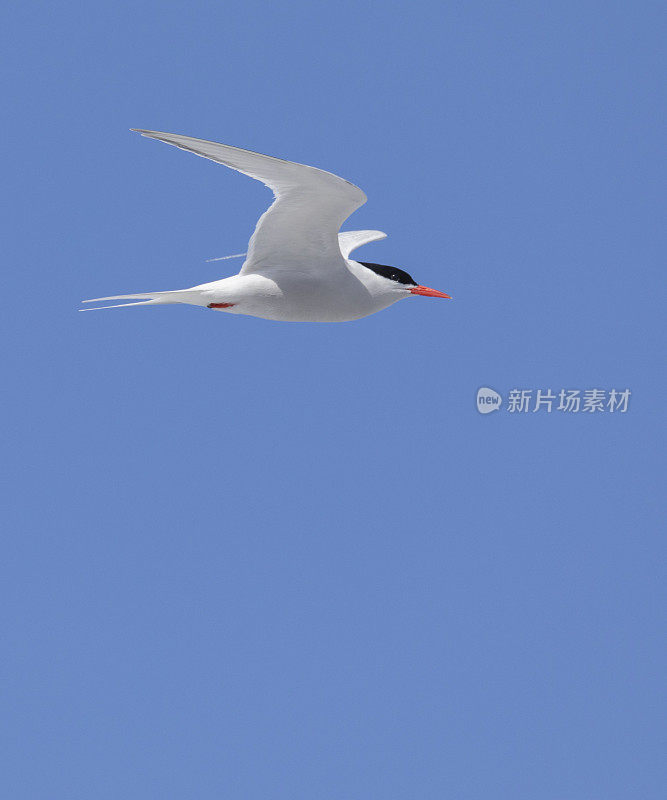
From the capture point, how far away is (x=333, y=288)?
5.75 meters

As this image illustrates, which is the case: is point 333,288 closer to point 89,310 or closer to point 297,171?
point 297,171

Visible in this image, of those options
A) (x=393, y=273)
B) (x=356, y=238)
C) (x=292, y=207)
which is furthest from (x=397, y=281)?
(x=292, y=207)

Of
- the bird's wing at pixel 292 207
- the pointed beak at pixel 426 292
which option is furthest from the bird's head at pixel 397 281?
the bird's wing at pixel 292 207

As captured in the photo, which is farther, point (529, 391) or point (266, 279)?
point (529, 391)

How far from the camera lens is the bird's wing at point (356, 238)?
22.3ft

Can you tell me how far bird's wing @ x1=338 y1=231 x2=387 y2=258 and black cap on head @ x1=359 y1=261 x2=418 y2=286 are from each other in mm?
558

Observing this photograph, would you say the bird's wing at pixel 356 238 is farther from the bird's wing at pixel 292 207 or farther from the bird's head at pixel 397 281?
the bird's wing at pixel 292 207

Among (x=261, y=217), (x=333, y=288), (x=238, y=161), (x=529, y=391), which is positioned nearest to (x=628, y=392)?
(x=529, y=391)

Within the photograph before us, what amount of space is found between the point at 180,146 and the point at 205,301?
1173mm

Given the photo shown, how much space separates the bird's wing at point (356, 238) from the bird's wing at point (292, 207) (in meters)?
1.07

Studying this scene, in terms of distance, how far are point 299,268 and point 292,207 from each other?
47 cm

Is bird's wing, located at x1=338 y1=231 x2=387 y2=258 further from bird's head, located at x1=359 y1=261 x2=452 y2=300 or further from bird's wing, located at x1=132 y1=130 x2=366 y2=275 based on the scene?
bird's wing, located at x1=132 y1=130 x2=366 y2=275

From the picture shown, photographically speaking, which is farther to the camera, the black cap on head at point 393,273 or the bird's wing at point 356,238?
the bird's wing at point 356,238

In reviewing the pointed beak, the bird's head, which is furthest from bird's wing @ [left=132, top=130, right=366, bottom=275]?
the pointed beak
